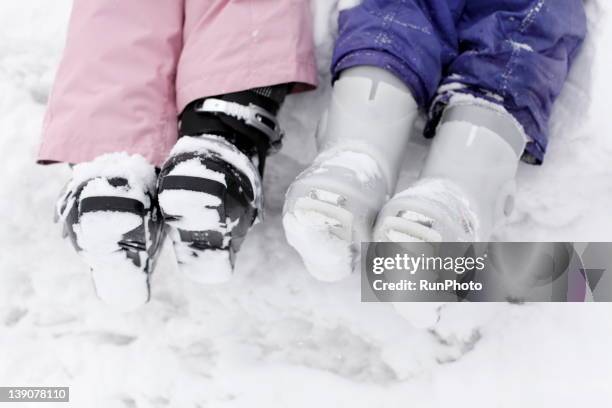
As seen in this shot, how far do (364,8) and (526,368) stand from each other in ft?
1.64

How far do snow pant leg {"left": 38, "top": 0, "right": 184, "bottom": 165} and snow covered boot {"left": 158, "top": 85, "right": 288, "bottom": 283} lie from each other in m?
0.05

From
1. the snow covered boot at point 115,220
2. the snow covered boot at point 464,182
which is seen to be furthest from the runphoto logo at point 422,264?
the snow covered boot at point 115,220

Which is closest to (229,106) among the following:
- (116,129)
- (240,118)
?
(240,118)

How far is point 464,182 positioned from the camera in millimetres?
688

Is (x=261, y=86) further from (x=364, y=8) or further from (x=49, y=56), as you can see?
(x=49, y=56)

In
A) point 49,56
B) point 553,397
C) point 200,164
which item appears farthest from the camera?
point 49,56

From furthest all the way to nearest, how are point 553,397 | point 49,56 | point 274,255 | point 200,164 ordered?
point 49,56 < point 274,255 < point 553,397 < point 200,164

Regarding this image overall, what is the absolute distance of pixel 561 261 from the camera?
31.7 inches

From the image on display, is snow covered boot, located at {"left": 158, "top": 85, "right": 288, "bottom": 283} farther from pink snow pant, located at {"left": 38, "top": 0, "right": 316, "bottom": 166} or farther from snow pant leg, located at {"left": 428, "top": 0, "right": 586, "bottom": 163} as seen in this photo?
snow pant leg, located at {"left": 428, "top": 0, "right": 586, "bottom": 163}

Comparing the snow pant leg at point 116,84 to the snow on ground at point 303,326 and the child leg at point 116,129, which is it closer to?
the child leg at point 116,129

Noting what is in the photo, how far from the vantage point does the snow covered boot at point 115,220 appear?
63 centimetres

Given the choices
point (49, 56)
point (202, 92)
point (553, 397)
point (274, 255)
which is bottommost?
point (553, 397)

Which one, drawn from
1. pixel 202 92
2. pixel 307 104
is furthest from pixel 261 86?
pixel 307 104

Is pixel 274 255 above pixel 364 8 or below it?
below
